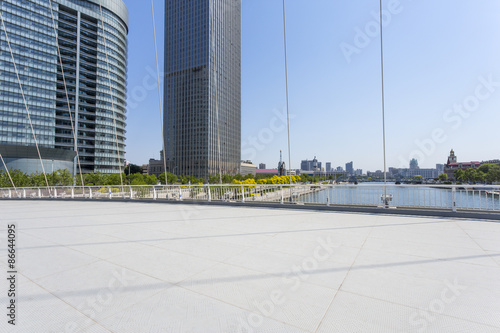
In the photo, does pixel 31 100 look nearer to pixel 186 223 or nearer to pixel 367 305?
pixel 186 223

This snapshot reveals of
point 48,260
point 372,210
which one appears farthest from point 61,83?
point 372,210

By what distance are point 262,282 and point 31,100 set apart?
84.4 m

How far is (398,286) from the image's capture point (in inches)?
108

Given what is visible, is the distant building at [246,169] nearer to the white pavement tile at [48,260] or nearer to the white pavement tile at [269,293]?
the white pavement tile at [48,260]

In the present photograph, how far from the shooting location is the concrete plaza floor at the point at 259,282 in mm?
2121

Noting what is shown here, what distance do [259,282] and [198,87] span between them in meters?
105

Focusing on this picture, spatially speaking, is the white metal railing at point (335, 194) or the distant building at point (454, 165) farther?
the distant building at point (454, 165)

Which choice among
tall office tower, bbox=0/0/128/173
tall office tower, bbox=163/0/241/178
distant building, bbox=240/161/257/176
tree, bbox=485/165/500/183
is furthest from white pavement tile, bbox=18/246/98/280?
distant building, bbox=240/161/257/176

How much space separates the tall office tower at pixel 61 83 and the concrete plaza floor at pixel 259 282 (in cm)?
5606

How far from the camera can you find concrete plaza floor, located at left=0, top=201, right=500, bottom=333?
2121mm

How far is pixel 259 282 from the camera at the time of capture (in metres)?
2.87

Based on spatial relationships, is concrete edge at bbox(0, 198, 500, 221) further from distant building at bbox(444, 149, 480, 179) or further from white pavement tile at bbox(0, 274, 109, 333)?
distant building at bbox(444, 149, 480, 179)

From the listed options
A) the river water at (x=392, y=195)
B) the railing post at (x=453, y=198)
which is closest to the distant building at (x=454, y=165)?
the river water at (x=392, y=195)

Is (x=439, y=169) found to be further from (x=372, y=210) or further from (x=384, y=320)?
(x=384, y=320)
